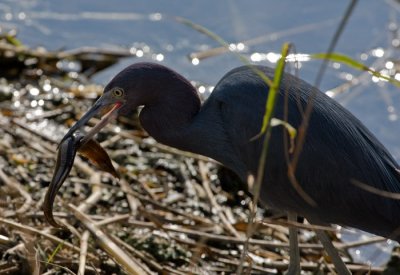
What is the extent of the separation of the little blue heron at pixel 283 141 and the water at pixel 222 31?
3052 mm

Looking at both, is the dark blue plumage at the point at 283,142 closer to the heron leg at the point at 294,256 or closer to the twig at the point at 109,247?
the heron leg at the point at 294,256

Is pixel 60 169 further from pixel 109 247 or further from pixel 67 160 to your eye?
pixel 109 247

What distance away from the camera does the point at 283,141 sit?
452cm

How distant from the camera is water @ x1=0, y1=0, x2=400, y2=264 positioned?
8.09 meters

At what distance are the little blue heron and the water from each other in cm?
305

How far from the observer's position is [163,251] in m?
5.38

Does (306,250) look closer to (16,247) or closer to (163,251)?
(163,251)

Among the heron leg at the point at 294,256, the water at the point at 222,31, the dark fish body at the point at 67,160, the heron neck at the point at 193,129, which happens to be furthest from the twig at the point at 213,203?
the water at the point at 222,31

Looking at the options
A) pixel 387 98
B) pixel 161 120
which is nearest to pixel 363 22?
pixel 387 98

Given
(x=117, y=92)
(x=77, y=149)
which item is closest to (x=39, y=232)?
(x=77, y=149)

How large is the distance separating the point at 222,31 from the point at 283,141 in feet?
14.0

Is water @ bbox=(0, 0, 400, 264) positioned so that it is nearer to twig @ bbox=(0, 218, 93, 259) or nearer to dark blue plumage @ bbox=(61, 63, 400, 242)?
twig @ bbox=(0, 218, 93, 259)

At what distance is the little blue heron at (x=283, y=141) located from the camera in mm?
4520

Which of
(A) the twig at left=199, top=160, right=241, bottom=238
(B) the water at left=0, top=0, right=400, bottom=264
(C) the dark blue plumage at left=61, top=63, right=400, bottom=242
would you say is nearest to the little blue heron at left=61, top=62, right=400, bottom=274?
(C) the dark blue plumage at left=61, top=63, right=400, bottom=242
